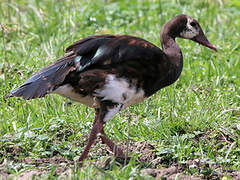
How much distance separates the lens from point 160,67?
4.69m

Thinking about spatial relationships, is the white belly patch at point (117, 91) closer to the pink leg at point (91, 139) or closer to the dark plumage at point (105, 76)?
the dark plumage at point (105, 76)

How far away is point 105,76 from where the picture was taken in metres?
4.53

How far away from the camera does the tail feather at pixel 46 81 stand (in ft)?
14.8

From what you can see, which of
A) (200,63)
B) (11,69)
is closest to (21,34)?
(11,69)

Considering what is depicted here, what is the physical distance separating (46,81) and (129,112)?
1175mm

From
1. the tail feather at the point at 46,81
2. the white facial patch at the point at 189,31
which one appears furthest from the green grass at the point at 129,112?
the white facial patch at the point at 189,31

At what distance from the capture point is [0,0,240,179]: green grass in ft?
15.5

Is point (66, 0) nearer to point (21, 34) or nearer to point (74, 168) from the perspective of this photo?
point (21, 34)

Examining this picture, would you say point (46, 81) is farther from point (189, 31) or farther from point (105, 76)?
point (189, 31)

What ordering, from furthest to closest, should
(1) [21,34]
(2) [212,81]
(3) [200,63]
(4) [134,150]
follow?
(1) [21,34], (3) [200,63], (2) [212,81], (4) [134,150]

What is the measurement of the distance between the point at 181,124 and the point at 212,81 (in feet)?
4.53

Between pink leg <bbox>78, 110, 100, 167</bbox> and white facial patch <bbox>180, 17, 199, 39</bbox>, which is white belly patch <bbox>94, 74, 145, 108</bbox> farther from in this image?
white facial patch <bbox>180, 17, 199, 39</bbox>

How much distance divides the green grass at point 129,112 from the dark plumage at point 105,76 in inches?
14.8

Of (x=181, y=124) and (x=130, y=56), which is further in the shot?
(x=181, y=124)
